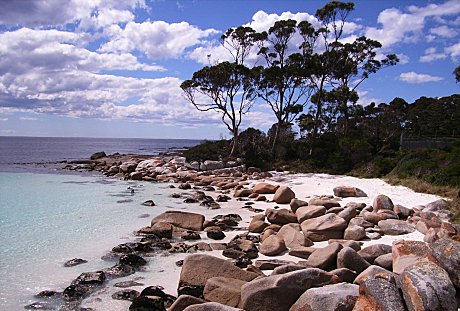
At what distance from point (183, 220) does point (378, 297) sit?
8617 millimetres

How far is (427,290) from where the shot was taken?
4.94 m

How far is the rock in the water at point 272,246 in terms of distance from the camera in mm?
9656

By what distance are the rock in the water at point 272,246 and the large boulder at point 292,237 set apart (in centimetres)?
34

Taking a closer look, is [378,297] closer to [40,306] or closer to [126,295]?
Result: [126,295]

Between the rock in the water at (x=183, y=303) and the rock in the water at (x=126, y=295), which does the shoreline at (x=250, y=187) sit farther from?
the rock in the water at (x=183, y=303)

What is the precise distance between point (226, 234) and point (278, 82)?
22.8 meters

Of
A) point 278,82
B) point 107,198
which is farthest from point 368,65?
point 107,198

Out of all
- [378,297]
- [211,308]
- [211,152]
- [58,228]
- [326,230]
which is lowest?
[58,228]

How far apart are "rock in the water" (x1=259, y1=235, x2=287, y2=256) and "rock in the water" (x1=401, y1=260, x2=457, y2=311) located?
4553mm

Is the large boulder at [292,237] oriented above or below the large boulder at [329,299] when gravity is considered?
below

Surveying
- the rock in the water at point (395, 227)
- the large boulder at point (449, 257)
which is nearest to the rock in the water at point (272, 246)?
the rock in the water at point (395, 227)

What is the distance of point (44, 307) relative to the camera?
6828mm

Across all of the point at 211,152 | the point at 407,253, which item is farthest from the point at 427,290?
the point at 211,152

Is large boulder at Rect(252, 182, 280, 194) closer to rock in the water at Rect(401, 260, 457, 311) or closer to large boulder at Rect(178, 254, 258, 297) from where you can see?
large boulder at Rect(178, 254, 258, 297)
